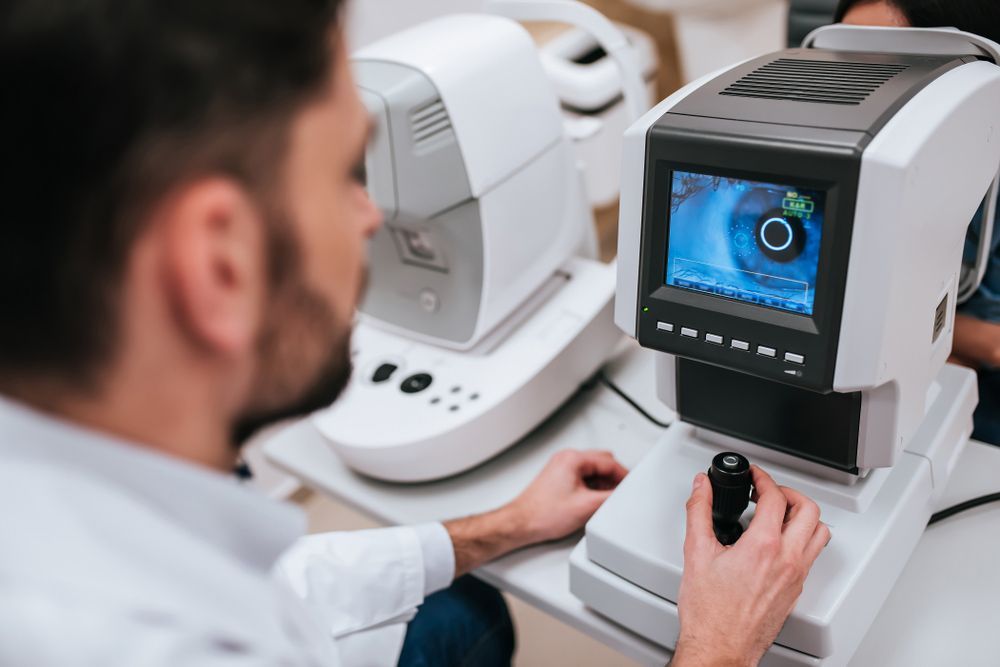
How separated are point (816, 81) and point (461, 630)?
70 centimetres

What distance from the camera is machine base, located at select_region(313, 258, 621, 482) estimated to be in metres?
0.99

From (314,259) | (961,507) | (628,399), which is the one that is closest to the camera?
(314,259)

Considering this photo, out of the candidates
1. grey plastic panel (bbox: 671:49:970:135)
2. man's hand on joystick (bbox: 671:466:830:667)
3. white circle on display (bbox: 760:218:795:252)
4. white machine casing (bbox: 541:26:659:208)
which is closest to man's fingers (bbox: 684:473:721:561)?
man's hand on joystick (bbox: 671:466:830:667)

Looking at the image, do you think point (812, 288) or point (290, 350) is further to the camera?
point (812, 288)

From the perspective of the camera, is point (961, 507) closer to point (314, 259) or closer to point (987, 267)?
point (987, 267)

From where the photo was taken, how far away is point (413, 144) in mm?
987

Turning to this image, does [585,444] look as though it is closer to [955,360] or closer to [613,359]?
[613,359]

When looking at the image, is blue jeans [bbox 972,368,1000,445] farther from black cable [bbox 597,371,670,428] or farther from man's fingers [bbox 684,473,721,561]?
man's fingers [bbox 684,473,721,561]

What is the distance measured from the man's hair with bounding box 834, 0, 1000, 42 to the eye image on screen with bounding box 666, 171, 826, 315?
402mm

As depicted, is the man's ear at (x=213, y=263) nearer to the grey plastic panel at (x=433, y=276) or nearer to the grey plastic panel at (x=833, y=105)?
the grey plastic panel at (x=833, y=105)

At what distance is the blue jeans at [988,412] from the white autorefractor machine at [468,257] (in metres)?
0.48

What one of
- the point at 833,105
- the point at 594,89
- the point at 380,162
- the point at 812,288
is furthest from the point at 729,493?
the point at 594,89

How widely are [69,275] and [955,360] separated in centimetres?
104

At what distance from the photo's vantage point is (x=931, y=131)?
0.62 metres
